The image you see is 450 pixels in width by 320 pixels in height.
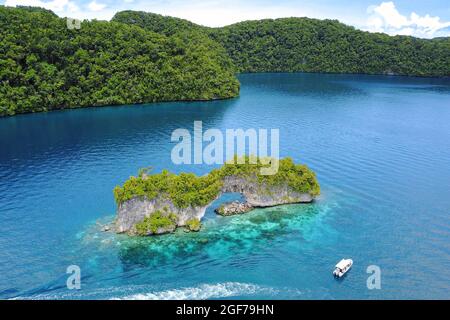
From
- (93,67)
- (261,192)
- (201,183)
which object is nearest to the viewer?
(201,183)

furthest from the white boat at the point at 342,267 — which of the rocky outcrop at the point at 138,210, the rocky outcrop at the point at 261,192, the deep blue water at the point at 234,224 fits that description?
the rocky outcrop at the point at 138,210

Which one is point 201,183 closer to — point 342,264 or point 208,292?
point 208,292

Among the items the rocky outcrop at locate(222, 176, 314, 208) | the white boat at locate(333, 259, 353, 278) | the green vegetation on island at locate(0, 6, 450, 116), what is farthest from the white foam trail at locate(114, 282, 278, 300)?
the green vegetation on island at locate(0, 6, 450, 116)

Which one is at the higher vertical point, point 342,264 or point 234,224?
point 234,224

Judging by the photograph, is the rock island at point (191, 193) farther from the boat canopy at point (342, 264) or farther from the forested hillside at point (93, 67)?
the forested hillside at point (93, 67)

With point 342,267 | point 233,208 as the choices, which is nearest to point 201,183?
point 233,208

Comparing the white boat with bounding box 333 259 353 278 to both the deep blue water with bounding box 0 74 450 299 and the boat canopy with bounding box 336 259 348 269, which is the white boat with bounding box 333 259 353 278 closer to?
the boat canopy with bounding box 336 259 348 269

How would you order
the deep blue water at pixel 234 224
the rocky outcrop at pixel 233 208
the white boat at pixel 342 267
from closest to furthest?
1. the deep blue water at pixel 234 224
2. the white boat at pixel 342 267
3. the rocky outcrop at pixel 233 208
